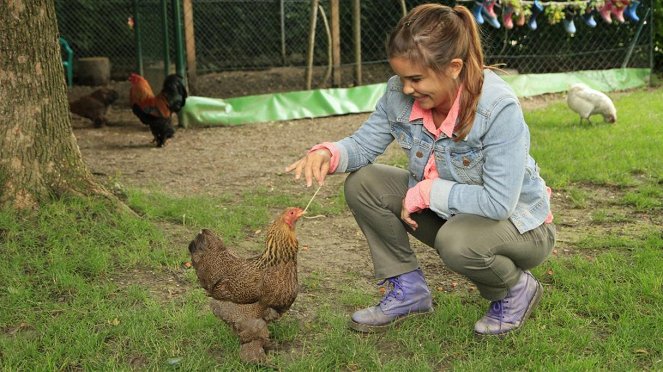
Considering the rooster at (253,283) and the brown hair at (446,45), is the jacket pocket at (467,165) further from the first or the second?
the rooster at (253,283)

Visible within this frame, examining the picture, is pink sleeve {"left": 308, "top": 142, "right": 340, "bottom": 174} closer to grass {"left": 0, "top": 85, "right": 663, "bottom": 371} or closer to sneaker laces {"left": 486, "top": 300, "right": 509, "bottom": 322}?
grass {"left": 0, "top": 85, "right": 663, "bottom": 371}

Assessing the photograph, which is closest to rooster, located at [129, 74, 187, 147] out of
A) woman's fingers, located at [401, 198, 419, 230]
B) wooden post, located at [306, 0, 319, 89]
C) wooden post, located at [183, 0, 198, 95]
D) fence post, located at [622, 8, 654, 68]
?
wooden post, located at [183, 0, 198, 95]

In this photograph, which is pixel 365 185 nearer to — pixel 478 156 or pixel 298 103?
pixel 478 156

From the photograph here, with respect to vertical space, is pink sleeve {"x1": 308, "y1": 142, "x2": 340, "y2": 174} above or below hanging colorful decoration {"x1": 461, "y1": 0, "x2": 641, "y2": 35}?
below

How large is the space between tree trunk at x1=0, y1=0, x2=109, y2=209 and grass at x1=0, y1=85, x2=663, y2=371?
153mm

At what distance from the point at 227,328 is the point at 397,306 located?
788 mm

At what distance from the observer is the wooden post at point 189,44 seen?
9.30 meters

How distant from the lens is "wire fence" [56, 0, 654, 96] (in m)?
10.9

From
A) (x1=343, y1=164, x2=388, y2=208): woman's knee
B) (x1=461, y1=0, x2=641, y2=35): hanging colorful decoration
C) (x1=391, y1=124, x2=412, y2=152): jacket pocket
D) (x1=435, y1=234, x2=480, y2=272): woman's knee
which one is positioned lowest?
(x1=435, y1=234, x2=480, y2=272): woman's knee

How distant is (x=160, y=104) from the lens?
323 inches

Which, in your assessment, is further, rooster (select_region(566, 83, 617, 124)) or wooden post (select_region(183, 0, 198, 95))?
wooden post (select_region(183, 0, 198, 95))

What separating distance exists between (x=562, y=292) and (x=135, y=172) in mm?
4237

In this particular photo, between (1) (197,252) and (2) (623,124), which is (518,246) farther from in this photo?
(2) (623,124)

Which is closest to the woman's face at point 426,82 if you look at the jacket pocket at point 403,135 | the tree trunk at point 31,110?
the jacket pocket at point 403,135
